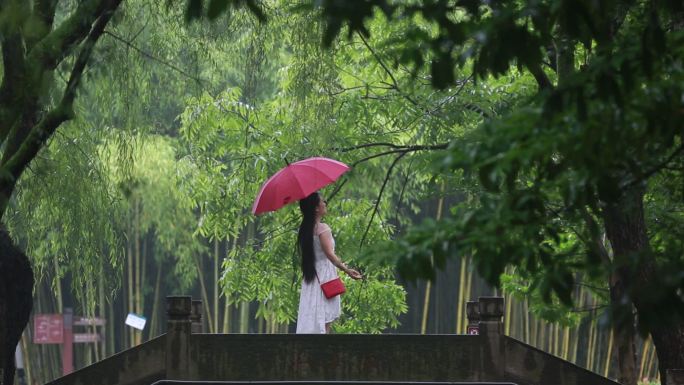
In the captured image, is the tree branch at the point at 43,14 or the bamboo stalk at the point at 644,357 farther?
the bamboo stalk at the point at 644,357

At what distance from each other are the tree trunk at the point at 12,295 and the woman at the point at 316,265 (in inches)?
67.4

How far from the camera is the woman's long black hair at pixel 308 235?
26.9ft

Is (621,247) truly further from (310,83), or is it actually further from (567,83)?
(567,83)

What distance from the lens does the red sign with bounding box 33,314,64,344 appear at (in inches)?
865

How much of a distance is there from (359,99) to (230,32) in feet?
9.12

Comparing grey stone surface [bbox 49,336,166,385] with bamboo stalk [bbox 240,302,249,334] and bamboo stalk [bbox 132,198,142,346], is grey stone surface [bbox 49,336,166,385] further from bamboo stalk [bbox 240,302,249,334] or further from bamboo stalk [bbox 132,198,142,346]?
bamboo stalk [bbox 240,302,249,334]

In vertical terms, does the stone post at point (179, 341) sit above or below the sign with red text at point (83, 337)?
below

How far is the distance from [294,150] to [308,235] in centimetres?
289

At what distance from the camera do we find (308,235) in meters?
8.20

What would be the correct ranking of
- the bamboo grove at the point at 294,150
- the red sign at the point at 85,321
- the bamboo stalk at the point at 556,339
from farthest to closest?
the red sign at the point at 85,321, the bamboo stalk at the point at 556,339, the bamboo grove at the point at 294,150

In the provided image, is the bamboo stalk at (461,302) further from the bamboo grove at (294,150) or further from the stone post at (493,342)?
the stone post at (493,342)

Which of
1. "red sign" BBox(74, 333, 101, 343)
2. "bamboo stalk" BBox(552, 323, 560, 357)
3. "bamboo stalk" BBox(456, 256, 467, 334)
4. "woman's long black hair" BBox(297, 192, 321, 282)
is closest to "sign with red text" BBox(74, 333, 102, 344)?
"red sign" BBox(74, 333, 101, 343)

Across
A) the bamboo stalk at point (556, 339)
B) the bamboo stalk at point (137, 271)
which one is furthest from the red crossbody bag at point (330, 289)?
the bamboo stalk at point (137, 271)

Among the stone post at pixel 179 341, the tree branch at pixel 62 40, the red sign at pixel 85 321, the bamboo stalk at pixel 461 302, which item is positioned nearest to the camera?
the tree branch at pixel 62 40
